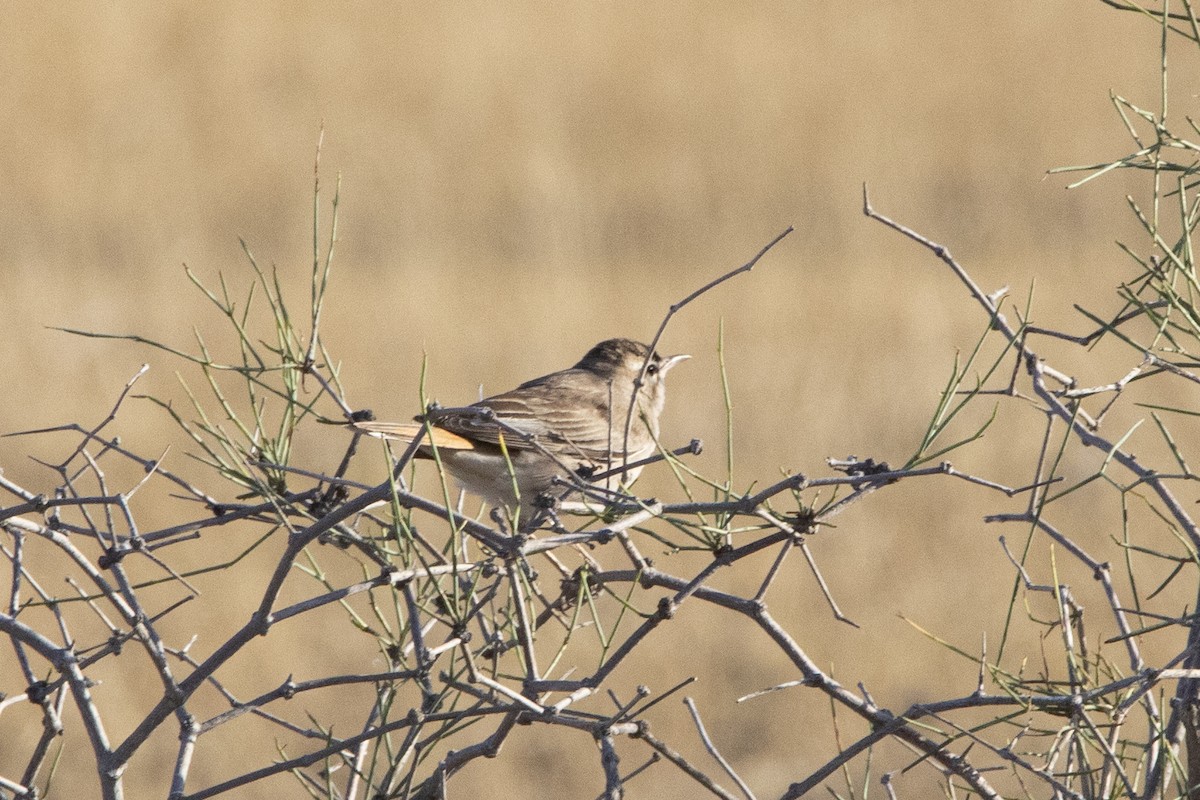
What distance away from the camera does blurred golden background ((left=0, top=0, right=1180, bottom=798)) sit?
1744 centimetres

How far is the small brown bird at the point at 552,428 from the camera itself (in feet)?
19.3

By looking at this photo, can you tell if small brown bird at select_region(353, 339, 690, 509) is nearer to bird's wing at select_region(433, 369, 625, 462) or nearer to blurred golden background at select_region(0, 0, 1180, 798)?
bird's wing at select_region(433, 369, 625, 462)

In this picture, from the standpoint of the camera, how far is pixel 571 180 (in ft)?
69.8

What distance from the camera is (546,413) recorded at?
23.1 ft

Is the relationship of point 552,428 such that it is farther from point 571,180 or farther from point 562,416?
point 571,180

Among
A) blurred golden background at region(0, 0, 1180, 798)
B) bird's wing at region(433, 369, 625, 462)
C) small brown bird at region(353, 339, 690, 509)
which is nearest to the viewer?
small brown bird at region(353, 339, 690, 509)

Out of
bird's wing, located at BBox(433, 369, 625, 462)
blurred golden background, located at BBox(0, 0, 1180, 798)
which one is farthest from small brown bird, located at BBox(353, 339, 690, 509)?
blurred golden background, located at BBox(0, 0, 1180, 798)

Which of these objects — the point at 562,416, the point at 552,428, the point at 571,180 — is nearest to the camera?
the point at 552,428

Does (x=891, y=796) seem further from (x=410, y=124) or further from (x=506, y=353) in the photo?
(x=410, y=124)

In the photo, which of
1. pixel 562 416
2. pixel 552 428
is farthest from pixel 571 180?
pixel 552 428

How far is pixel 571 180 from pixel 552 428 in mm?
14781

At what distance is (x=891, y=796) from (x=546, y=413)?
397 cm

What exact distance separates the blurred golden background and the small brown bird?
8.28m

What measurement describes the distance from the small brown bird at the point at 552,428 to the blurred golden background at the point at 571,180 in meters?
8.28
